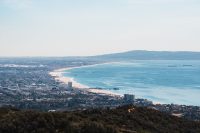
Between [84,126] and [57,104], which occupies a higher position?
[84,126]

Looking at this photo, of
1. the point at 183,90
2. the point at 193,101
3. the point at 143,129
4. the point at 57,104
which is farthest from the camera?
the point at 183,90

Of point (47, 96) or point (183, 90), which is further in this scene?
point (183, 90)

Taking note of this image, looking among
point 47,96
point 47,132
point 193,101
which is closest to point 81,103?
point 47,96

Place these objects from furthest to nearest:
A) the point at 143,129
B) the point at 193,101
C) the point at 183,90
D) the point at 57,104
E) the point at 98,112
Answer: the point at 183,90
the point at 193,101
the point at 57,104
the point at 98,112
the point at 143,129

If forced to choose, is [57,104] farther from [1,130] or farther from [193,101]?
[1,130]

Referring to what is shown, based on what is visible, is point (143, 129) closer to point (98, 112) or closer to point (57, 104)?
point (98, 112)

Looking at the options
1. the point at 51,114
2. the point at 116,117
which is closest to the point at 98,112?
the point at 116,117
